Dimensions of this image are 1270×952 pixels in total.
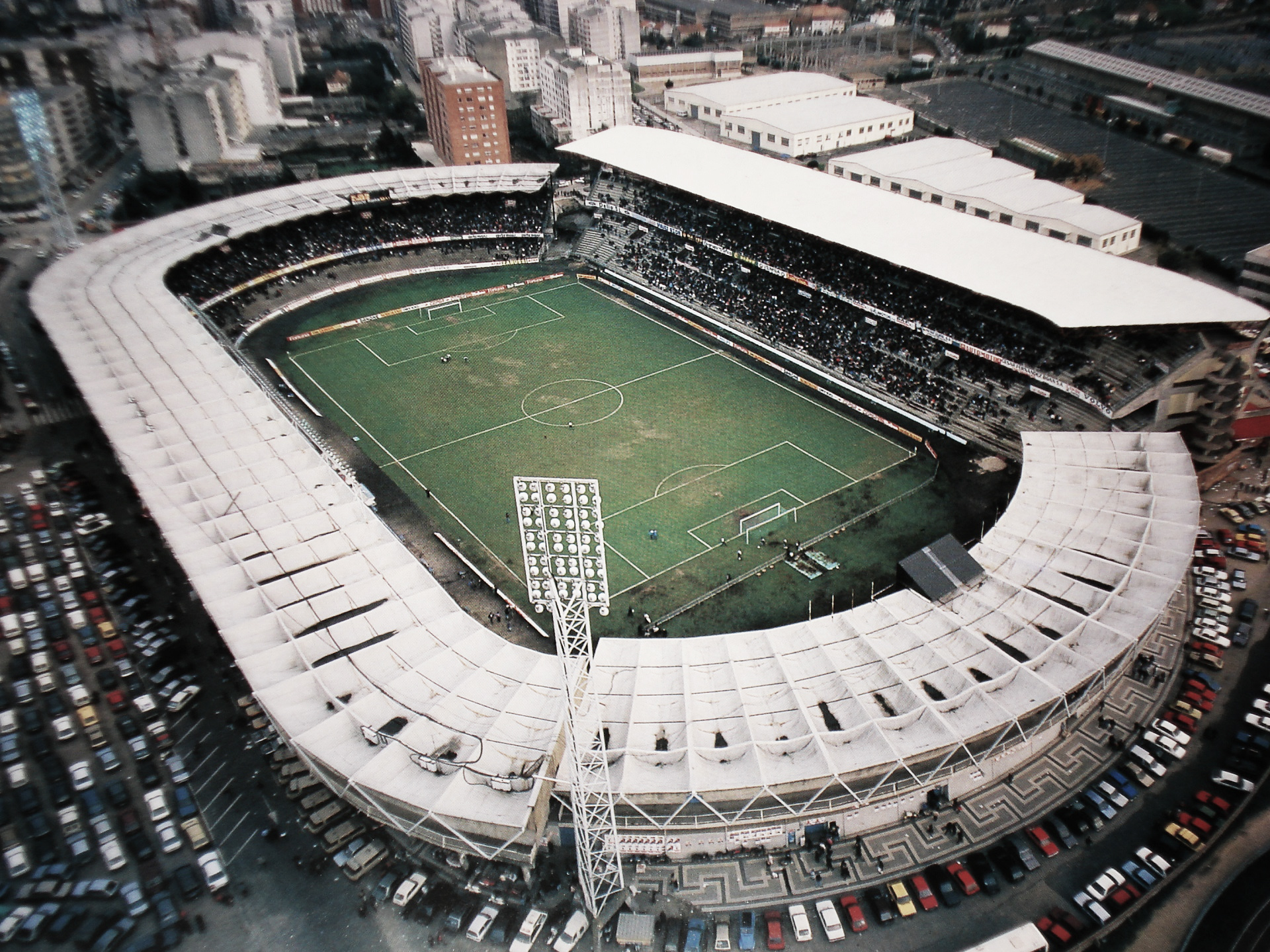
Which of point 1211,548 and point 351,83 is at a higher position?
point 351,83

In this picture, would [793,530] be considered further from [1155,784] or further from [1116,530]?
[1155,784]

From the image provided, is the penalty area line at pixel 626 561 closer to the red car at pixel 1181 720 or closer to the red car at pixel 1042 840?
the red car at pixel 1042 840

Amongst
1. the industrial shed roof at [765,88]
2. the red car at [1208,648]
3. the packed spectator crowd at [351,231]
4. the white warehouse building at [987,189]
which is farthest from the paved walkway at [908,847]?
the industrial shed roof at [765,88]

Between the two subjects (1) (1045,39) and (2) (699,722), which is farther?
(1) (1045,39)

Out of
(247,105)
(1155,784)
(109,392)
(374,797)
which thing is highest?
(247,105)

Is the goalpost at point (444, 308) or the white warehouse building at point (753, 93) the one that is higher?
the white warehouse building at point (753, 93)

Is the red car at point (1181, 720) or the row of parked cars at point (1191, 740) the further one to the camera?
the red car at point (1181, 720)

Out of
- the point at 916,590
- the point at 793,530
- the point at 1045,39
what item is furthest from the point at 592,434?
the point at 1045,39
